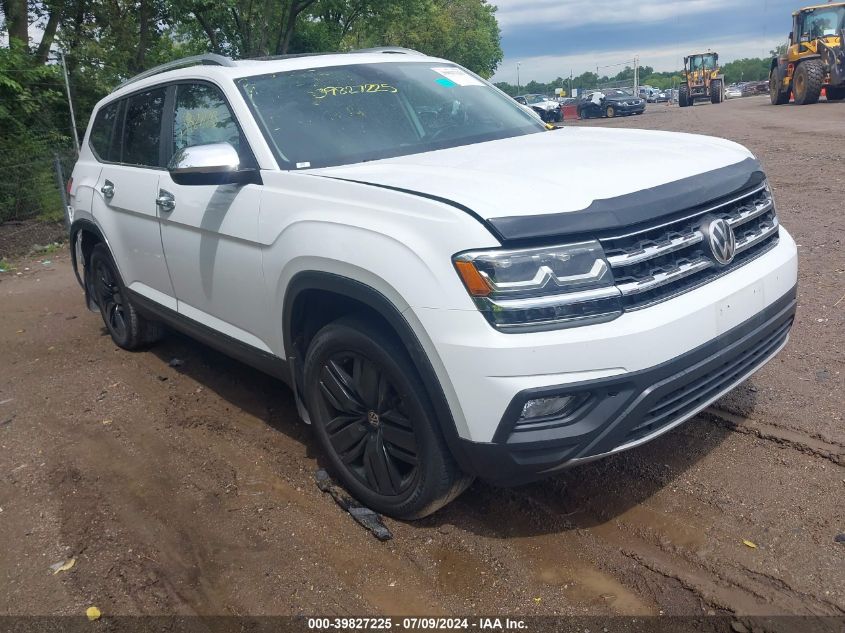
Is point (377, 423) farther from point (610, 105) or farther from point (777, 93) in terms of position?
point (610, 105)

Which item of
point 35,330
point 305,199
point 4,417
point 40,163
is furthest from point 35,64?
point 305,199

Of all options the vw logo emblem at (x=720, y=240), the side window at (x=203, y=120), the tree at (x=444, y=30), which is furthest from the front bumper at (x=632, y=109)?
the vw logo emblem at (x=720, y=240)

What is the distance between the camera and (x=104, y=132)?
17.7 feet

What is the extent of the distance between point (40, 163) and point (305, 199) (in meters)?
11.3

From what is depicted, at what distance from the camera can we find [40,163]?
12625mm

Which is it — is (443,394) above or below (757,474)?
above

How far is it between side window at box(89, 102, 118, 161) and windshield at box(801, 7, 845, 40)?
76.2 feet

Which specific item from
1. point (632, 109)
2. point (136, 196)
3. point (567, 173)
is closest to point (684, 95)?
point (632, 109)

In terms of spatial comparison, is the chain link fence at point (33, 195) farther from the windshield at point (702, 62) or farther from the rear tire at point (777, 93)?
the windshield at point (702, 62)

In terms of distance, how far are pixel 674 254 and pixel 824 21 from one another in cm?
A: 2421

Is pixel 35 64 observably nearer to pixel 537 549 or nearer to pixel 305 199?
pixel 305 199

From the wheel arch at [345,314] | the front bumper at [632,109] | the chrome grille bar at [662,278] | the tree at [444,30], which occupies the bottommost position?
the front bumper at [632,109]

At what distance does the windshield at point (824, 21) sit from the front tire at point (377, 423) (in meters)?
24.5

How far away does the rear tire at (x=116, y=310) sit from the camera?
5453mm
